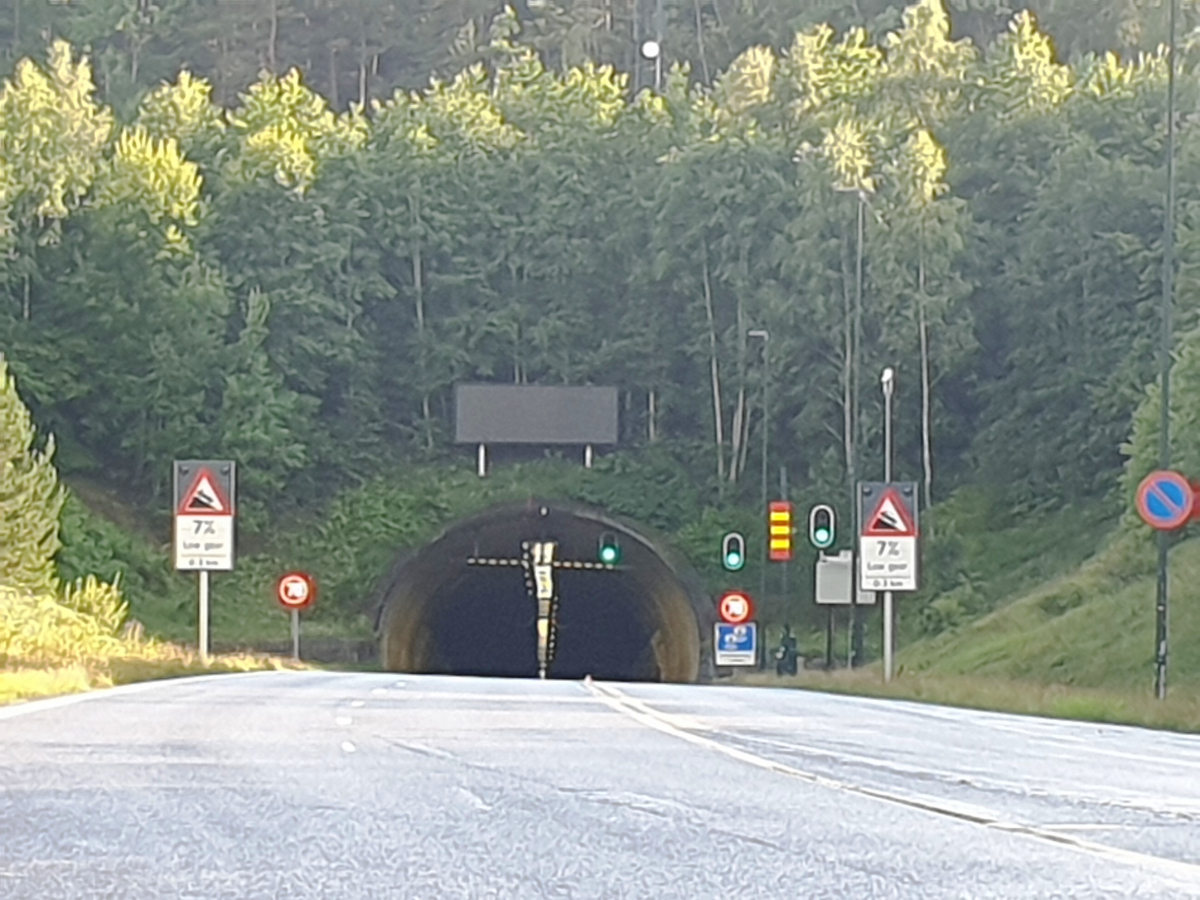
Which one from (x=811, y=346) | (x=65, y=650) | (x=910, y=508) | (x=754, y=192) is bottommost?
(x=65, y=650)

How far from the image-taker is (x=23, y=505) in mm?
56312

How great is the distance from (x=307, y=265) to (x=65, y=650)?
3023 centimetres

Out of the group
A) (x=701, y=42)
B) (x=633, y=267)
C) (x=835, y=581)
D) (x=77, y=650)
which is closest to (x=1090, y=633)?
(x=835, y=581)

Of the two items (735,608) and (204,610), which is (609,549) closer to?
(735,608)

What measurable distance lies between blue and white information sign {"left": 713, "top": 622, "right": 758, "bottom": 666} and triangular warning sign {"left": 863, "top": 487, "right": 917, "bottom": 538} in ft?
64.2

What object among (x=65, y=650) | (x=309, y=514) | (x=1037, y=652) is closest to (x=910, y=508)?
(x=1037, y=652)

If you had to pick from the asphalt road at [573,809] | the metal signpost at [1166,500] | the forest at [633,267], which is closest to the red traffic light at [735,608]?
the forest at [633,267]

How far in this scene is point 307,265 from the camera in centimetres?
6900

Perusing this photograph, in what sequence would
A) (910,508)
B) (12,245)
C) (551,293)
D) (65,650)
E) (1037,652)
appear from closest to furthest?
(910,508)
(65,650)
(1037,652)
(12,245)
(551,293)

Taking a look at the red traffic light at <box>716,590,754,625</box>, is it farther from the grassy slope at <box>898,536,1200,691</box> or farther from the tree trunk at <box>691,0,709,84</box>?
the tree trunk at <box>691,0,709,84</box>

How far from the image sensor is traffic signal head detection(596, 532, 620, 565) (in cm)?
6259

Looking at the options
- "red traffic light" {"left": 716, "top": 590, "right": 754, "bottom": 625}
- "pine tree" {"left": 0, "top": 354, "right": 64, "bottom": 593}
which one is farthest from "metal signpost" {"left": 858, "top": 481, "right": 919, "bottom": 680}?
"pine tree" {"left": 0, "top": 354, "right": 64, "bottom": 593}

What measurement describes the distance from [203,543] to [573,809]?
2734 cm

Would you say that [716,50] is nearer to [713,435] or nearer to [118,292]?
[713,435]
